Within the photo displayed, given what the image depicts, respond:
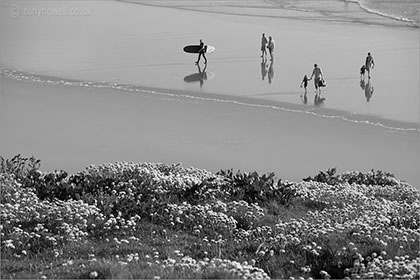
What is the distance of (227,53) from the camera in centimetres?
3612

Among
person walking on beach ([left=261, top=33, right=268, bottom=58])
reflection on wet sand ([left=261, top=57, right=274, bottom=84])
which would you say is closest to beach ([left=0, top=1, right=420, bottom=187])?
reflection on wet sand ([left=261, top=57, right=274, bottom=84])

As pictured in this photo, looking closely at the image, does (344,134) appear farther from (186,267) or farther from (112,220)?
(186,267)

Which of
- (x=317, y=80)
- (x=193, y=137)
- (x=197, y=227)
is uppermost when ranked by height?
(x=317, y=80)

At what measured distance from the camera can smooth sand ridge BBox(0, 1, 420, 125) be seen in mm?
29188

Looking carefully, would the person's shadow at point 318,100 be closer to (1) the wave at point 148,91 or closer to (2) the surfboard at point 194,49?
(1) the wave at point 148,91

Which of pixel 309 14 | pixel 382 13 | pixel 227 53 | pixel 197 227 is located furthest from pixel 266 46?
pixel 197 227

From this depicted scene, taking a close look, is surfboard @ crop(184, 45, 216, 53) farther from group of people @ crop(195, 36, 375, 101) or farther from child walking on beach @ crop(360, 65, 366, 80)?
child walking on beach @ crop(360, 65, 366, 80)

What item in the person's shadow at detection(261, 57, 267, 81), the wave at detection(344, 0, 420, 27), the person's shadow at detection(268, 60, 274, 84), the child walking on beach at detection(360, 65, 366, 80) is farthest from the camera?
the wave at detection(344, 0, 420, 27)

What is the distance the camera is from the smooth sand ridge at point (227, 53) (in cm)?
2919

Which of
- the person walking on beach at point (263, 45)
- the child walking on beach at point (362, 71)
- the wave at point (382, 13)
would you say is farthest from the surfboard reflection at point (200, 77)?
the wave at point (382, 13)

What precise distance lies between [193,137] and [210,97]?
17.3 feet

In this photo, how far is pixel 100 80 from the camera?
101 ft

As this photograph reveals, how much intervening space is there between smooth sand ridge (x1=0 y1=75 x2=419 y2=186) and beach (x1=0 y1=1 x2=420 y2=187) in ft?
0.16

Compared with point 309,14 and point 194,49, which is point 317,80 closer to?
point 194,49
